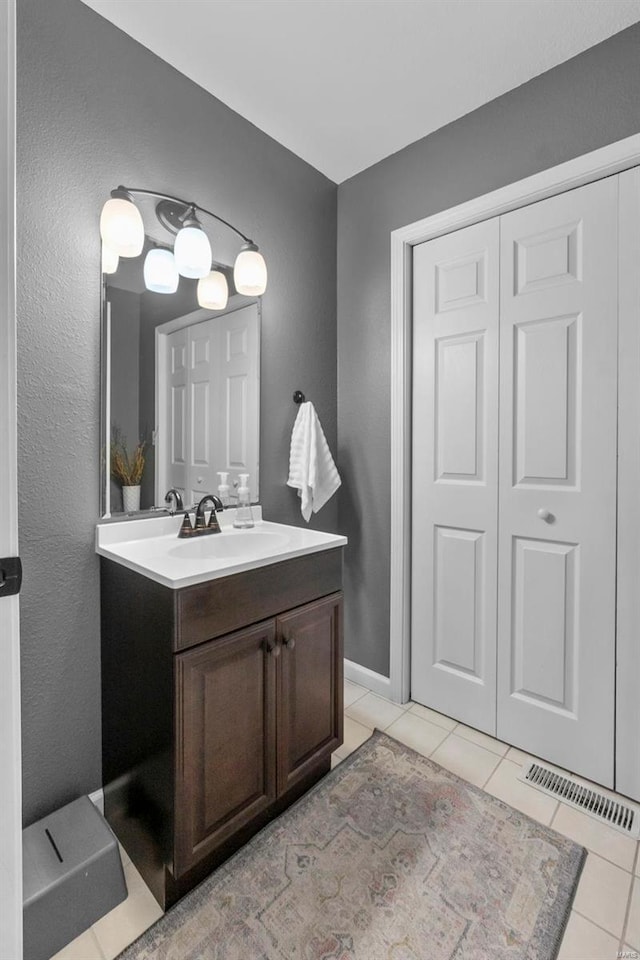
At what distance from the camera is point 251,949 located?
1.12 metres

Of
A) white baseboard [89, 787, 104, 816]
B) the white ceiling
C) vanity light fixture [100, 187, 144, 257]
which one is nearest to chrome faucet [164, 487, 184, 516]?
vanity light fixture [100, 187, 144, 257]

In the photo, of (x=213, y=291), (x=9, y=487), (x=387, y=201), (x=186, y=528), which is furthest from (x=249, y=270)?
(x=9, y=487)

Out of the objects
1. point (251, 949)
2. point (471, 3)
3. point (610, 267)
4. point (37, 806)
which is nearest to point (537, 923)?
point (251, 949)

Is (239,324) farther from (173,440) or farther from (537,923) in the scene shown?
(537,923)

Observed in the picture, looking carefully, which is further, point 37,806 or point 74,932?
point 37,806

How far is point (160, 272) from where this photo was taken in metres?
1.64

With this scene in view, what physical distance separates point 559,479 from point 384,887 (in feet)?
4.56

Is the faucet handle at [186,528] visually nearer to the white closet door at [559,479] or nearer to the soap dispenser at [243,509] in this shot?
the soap dispenser at [243,509]

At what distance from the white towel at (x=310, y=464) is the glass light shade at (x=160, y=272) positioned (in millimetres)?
745

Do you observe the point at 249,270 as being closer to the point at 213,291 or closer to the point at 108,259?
the point at 213,291

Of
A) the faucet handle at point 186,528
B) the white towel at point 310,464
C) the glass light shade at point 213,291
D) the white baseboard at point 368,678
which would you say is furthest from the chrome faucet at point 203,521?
the white baseboard at point 368,678

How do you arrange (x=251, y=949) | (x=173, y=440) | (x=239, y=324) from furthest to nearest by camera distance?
(x=239, y=324), (x=173, y=440), (x=251, y=949)

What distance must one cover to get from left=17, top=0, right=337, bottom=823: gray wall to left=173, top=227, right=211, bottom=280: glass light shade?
0.21 meters

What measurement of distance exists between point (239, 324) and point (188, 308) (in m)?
0.23
